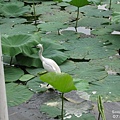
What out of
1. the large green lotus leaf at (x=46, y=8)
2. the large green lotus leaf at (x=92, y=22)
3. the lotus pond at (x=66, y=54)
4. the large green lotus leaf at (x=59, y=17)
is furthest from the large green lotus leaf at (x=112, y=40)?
the large green lotus leaf at (x=46, y=8)

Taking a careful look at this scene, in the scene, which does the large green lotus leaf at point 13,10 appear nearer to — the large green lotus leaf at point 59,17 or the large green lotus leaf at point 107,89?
the large green lotus leaf at point 59,17

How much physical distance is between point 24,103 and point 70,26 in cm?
247

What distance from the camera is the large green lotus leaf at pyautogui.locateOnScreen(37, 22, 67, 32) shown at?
5548mm

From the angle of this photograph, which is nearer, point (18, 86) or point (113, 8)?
point (18, 86)

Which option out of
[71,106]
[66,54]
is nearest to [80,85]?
[71,106]

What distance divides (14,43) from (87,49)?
1.03 metres

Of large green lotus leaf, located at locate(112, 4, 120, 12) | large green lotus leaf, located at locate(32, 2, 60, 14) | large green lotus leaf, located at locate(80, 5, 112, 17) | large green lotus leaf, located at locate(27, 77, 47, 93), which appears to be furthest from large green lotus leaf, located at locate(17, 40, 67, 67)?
large green lotus leaf, located at locate(112, 4, 120, 12)

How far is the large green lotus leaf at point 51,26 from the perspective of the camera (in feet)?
18.2

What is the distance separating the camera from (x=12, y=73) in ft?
13.5

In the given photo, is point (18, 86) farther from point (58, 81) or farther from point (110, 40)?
point (110, 40)

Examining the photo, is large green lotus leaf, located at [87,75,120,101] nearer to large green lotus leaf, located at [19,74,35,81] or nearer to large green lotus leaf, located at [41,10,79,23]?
large green lotus leaf, located at [19,74,35,81]

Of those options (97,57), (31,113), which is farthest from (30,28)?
(31,113)

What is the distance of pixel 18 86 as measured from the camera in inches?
150

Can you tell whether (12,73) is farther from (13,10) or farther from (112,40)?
(13,10)
